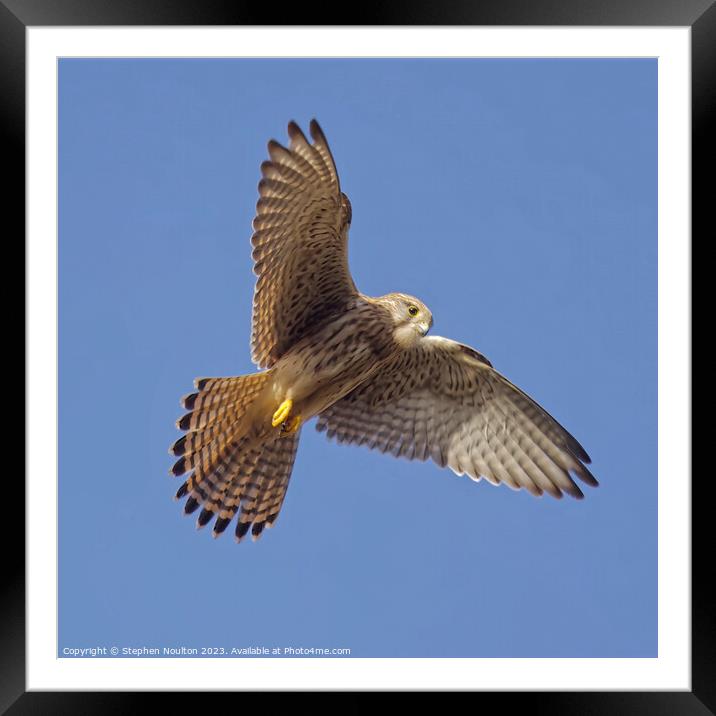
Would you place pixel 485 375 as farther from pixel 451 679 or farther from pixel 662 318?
pixel 451 679

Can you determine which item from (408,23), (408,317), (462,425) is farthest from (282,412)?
(408,23)

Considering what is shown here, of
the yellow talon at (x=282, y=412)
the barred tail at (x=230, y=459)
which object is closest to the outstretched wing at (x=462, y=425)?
the barred tail at (x=230, y=459)

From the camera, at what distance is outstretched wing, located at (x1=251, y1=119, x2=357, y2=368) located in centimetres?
523

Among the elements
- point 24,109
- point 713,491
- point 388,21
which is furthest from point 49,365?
point 713,491

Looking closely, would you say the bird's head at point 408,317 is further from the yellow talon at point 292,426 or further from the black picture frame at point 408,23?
the black picture frame at point 408,23

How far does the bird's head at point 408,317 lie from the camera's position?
566 centimetres

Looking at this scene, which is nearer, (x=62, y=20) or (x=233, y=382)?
(x=62, y=20)

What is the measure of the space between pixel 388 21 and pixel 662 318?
1.77 meters

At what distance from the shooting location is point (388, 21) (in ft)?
15.4

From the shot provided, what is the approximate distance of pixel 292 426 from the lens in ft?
19.0

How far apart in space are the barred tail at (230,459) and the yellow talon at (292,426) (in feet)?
0.20

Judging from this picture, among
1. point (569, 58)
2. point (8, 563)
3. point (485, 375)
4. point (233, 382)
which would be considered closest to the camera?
point (8, 563)

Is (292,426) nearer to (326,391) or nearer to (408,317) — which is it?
(326,391)

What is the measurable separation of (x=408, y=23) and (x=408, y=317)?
1581 mm
